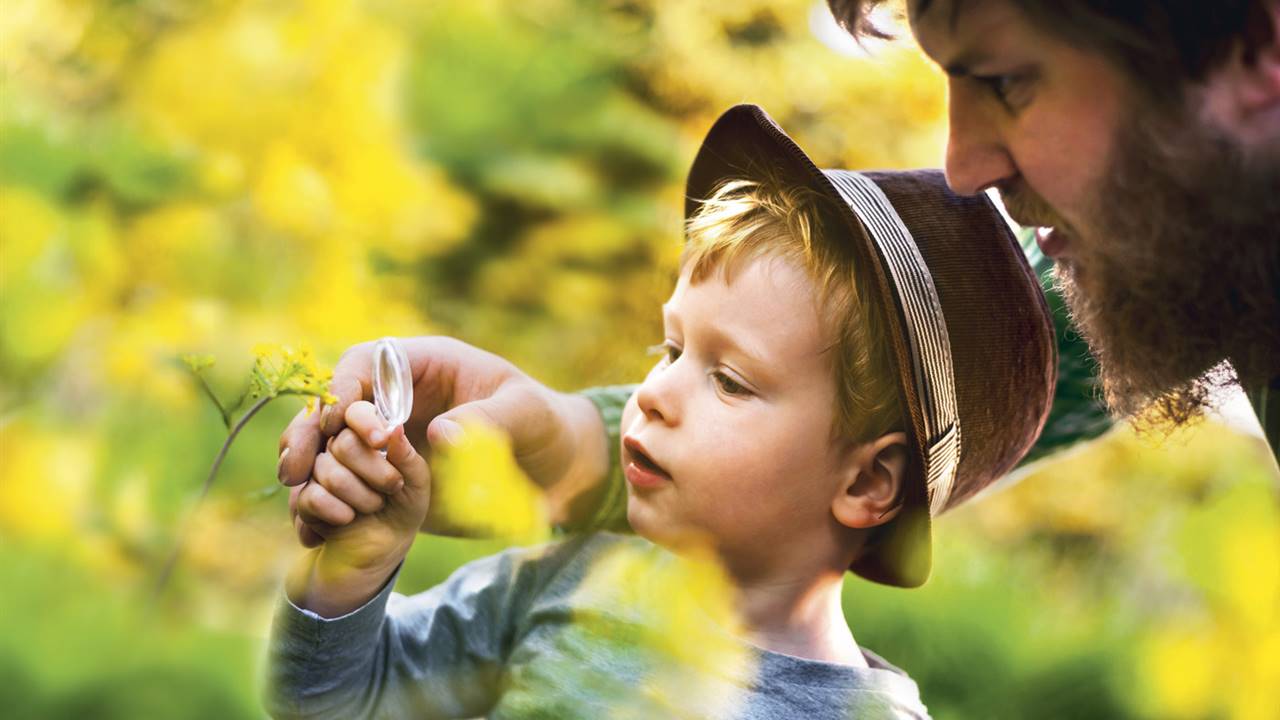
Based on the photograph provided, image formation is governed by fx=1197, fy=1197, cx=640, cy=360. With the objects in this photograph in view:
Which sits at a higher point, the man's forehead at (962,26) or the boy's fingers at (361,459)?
the man's forehead at (962,26)

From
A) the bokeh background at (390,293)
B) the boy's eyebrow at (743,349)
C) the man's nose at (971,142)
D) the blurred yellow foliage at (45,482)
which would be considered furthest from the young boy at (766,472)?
the blurred yellow foliage at (45,482)

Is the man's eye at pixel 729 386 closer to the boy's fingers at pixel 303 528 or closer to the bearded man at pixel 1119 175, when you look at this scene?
the bearded man at pixel 1119 175

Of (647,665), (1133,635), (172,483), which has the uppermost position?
(172,483)

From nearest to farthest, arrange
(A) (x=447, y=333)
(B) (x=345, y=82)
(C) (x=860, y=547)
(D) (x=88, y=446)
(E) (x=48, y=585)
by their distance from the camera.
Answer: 1. (E) (x=48, y=585)
2. (D) (x=88, y=446)
3. (B) (x=345, y=82)
4. (C) (x=860, y=547)
5. (A) (x=447, y=333)

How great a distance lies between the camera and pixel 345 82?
3.45 ft

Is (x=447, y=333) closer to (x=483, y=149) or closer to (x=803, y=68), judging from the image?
(x=483, y=149)

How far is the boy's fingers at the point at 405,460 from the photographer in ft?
3.02

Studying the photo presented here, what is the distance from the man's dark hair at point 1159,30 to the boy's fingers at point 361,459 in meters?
0.59

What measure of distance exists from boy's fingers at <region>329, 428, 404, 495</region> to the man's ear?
0.76 metres

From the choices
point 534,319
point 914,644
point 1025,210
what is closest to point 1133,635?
point 914,644

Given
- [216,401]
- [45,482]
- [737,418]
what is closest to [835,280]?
[737,418]

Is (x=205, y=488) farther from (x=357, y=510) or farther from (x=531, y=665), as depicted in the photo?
(x=531, y=665)

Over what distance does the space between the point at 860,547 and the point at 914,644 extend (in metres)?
0.38

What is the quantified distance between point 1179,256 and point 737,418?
16.5 inches
